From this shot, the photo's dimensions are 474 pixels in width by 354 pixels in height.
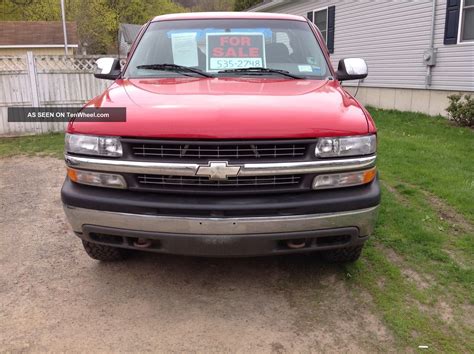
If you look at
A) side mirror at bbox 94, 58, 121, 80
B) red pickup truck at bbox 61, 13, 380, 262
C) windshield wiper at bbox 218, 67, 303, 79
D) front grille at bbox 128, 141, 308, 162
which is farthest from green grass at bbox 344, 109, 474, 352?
side mirror at bbox 94, 58, 121, 80

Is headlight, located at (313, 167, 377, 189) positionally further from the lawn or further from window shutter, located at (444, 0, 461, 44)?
window shutter, located at (444, 0, 461, 44)

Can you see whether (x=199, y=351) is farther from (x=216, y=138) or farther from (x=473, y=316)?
(x=473, y=316)

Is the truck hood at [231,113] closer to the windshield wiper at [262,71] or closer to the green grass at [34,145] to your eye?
the windshield wiper at [262,71]

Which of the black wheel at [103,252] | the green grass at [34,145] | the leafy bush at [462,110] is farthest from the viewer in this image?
the leafy bush at [462,110]

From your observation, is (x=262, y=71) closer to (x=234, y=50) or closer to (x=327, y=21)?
(x=234, y=50)

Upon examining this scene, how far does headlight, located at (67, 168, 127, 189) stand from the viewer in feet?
9.11

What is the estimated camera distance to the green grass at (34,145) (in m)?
8.12

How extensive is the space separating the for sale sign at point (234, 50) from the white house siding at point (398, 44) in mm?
7198

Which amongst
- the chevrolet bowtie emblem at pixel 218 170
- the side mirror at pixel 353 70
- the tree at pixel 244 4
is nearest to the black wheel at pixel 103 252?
the chevrolet bowtie emblem at pixel 218 170

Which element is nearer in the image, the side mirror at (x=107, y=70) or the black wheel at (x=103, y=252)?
the black wheel at (x=103, y=252)

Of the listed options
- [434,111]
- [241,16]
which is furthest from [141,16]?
[241,16]

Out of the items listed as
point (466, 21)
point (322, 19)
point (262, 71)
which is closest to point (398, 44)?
point (466, 21)

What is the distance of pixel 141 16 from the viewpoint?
4653cm

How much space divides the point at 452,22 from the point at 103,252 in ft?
30.7
